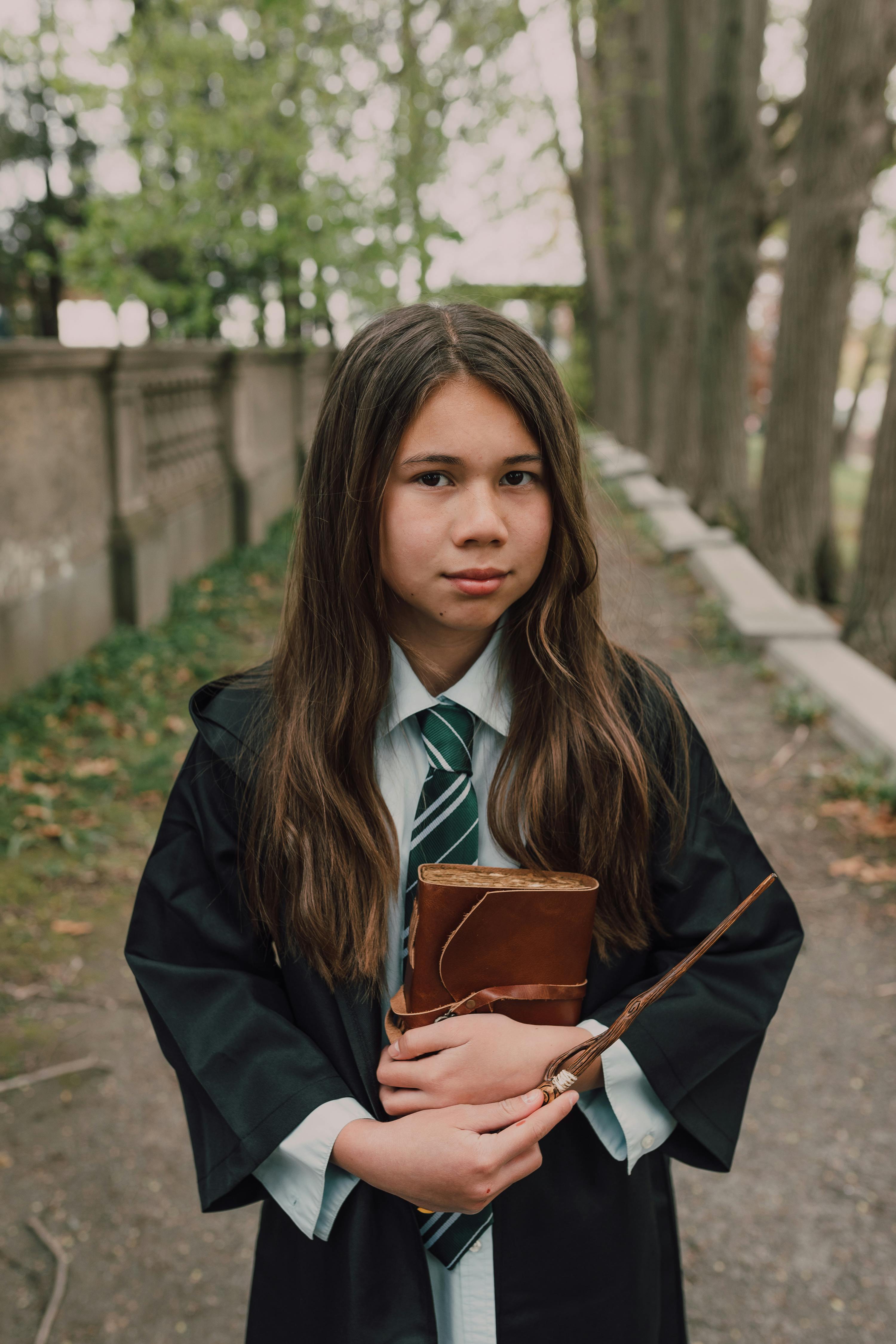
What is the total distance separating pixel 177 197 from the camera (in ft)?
35.4

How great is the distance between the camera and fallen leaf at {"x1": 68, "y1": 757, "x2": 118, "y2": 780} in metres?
5.09

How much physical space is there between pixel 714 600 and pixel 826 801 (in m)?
3.90

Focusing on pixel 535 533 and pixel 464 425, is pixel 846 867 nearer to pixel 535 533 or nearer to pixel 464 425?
pixel 535 533

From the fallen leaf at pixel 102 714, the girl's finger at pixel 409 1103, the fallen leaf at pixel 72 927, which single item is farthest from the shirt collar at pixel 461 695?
the fallen leaf at pixel 102 714

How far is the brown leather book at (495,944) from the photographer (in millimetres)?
1233

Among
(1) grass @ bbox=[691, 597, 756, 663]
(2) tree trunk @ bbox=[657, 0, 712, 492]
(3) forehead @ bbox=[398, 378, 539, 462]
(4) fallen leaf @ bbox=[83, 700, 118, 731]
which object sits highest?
(2) tree trunk @ bbox=[657, 0, 712, 492]

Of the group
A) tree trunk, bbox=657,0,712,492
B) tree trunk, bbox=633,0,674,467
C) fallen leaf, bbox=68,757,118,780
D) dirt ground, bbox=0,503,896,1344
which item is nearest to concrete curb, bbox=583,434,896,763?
dirt ground, bbox=0,503,896,1344

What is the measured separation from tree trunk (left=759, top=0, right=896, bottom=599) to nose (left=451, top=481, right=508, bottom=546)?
843 cm

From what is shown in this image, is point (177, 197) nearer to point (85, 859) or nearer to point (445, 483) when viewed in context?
point (85, 859)

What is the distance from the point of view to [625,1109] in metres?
1.37

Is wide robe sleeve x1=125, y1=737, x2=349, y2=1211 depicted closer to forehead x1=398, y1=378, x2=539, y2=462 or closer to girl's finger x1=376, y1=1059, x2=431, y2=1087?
girl's finger x1=376, y1=1059, x2=431, y2=1087

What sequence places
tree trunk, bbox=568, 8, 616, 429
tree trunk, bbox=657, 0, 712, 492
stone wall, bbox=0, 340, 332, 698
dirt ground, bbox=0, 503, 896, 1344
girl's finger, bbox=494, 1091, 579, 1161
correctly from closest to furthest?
1. girl's finger, bbox=494, 1091, 579, 1161
2. dirt ground, bbox=0, 503, 896, 1344
3. stone wall, bbox=0, 340, 332, 698
4. tree trunk, bbox=657, 0, 712, 492
5. tree trunk, bbox=568, 8, 616, 429

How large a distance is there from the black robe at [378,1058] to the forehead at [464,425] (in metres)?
0.42

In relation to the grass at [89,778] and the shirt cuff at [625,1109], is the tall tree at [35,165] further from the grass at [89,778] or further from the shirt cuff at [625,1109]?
the shirt cuff at [625,1109]
